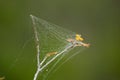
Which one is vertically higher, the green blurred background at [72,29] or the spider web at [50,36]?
the green blurred background at [72,29]

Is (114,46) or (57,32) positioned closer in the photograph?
(57,32)

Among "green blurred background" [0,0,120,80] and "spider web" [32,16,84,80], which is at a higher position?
"green blurred background" [0,0,120,80]

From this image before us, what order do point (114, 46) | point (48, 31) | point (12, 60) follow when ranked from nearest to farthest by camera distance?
point (48, 31) → point (12, 60) → point (114, 46)

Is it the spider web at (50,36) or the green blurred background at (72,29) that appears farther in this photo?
the green blurred background at (72,29)

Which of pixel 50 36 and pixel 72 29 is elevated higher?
pixel 72 29

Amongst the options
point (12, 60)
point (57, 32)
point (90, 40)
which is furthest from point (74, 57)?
point (57, 32)

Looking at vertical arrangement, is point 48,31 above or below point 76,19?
below

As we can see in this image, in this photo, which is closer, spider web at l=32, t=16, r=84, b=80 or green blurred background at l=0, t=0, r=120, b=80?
spider web at l=32, t=16, r=84, b=80

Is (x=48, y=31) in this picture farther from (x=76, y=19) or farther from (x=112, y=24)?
(x=112, y=24)
